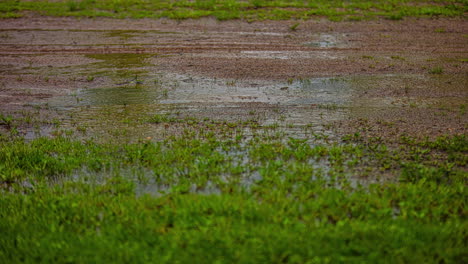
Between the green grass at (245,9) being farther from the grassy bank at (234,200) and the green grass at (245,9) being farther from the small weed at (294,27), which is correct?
the grassy bank at (234,200)

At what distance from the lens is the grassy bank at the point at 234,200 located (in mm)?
4238

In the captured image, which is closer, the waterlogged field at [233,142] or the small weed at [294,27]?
the waterlogged field at [233,142]

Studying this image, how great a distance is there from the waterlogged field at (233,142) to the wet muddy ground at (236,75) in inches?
2.1

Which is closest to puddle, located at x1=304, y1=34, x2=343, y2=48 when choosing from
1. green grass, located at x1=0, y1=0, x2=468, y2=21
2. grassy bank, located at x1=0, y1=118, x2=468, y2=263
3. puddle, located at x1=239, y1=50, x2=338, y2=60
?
puddle, located at x1=239, y1=50, x2=338, y2=60

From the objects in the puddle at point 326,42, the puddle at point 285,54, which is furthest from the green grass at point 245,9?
the puddle at point 285,54

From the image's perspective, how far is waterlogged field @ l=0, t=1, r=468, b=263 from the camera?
4383mm

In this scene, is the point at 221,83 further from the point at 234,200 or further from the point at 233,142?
the point at 234,200

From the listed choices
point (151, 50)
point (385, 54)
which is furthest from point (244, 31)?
point (385, 54)

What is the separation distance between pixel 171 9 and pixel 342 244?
12.3 m

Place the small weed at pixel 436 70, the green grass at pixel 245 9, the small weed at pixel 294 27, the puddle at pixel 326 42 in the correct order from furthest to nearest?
the green grass at pixel 245 9 < the small weed at pixel 294 27 < the puddle at pixel 326 42 < the small weed at pixel 436 70

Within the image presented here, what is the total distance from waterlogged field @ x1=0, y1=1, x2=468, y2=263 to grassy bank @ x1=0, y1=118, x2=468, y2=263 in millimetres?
23

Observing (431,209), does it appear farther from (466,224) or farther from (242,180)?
(242,180)

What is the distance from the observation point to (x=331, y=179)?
5.60 meters

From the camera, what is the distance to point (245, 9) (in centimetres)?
1466
